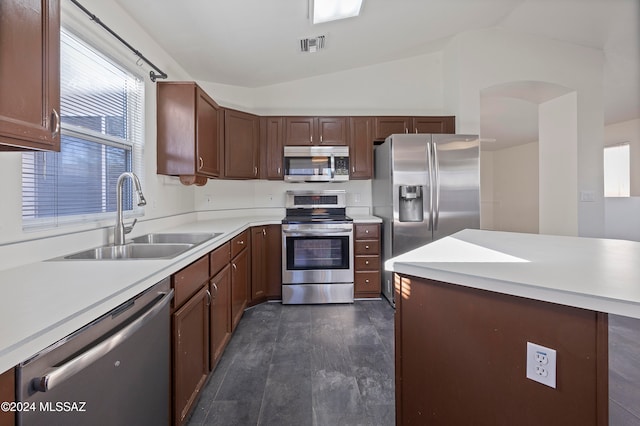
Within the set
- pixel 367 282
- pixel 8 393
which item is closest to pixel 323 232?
pixel 367 282

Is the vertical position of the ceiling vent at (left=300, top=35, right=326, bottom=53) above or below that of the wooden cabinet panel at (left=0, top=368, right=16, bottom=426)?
above

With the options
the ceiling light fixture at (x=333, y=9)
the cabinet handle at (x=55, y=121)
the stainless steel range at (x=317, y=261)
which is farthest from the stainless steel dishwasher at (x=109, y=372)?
the ceiling light fixture at (x=333, y=9)

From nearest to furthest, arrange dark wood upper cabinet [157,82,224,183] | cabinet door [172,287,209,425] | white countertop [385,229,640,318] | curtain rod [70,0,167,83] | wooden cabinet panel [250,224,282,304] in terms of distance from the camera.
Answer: white countertop [385,229,640,318] → cabinet door [172,287,209,425] → curtain rod [70,0,167,83] → dark wood upper cabinet [157,82,224,183] → wooden cabinet panel [250,224,282,304]

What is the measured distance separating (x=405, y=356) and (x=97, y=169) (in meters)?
2.02

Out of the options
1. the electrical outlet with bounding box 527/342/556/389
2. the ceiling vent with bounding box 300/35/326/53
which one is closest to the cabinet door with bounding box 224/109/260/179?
the ceiling vent with bounding box 300/35/326/53

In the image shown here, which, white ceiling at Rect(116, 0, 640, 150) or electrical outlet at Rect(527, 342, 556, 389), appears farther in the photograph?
white ceiling at Rect(116, 0, 640, 150)

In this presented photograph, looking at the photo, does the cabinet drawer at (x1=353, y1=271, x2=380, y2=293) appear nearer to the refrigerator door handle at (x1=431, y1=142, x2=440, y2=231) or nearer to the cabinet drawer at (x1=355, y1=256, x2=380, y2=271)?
the cabinet drawer at (x1=355, y1=256, x2=380, y2=271)

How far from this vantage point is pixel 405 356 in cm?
109

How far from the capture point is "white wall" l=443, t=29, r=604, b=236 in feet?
10.6

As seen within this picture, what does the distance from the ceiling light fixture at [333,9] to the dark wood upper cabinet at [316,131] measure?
3.72 ft

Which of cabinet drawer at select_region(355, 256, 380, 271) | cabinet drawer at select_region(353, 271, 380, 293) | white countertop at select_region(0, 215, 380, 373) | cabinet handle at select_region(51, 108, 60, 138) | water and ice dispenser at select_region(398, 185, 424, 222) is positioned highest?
cabinet handle at select_region(51, 108, 60, 138)

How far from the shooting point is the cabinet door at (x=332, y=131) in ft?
11.5

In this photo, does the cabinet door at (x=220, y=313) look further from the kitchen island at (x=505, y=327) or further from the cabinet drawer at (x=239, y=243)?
the kitchen island at (x=505, y=327)

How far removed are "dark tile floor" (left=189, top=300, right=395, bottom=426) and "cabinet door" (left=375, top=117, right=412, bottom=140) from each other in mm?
2139
